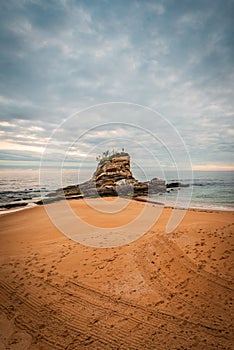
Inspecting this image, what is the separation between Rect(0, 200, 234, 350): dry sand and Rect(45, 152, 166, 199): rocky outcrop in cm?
1715

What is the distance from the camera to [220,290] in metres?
4.47

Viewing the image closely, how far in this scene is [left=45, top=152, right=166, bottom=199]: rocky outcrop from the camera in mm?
24906

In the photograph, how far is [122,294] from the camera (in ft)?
15.0

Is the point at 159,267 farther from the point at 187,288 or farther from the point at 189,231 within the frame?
the point at 189,231

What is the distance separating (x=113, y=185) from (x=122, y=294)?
74.8 feet

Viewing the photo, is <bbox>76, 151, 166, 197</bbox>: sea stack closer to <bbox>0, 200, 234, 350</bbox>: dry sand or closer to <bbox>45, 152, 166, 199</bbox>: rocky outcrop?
<bbox>45, 152, 166, 199</bbox>: rocky outcrop

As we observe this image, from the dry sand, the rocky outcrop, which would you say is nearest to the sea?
the rocky outcrop

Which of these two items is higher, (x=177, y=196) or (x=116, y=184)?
(x=116, y=184)

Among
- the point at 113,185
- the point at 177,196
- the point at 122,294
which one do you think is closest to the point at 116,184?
the point at 113,185

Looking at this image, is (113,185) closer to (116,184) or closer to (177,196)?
(116,184)

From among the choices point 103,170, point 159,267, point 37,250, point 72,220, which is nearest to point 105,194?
point 103,170

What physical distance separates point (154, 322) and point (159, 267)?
1991 millimetres

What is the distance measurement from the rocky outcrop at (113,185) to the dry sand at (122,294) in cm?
1715

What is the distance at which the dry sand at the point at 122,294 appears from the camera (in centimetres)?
343
